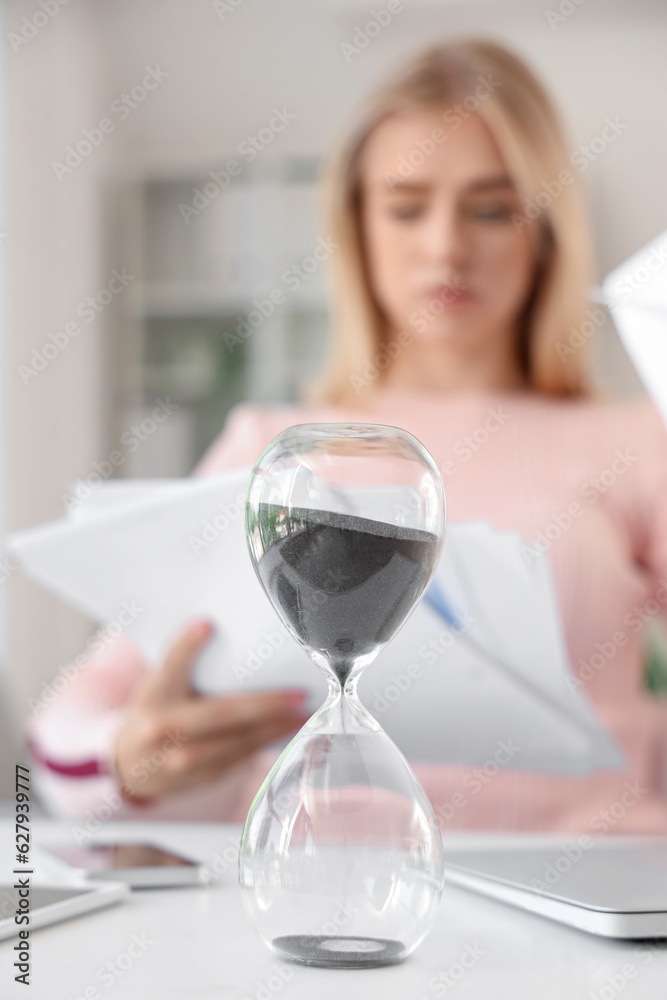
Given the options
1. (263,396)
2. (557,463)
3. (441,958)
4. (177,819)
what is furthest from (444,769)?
(263,396)

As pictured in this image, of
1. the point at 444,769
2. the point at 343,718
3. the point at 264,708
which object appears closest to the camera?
the point at 343,718

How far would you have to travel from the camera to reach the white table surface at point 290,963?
467mm

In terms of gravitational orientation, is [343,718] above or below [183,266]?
below

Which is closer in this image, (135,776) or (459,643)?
(459,643)

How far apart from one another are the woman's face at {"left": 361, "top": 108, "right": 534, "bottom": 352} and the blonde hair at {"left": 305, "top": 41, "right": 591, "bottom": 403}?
30mm

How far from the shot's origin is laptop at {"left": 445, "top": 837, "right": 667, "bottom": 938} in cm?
54

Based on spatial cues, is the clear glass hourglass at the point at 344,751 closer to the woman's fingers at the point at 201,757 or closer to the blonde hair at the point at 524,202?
the woman's fingers at the point at 201,757

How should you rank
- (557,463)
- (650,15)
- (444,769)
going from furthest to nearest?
(650,15) → (557,463) → (444,769)

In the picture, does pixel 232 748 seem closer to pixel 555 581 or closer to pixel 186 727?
pixel 186 727

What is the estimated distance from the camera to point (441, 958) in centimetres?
52

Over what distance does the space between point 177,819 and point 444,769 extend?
0.32m

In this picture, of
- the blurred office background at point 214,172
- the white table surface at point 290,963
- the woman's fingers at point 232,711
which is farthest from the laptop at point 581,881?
the blurred office background at point 214,172

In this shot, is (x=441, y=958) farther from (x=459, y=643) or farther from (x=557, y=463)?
(x=557, y=463)

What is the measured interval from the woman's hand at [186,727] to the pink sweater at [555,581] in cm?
8
